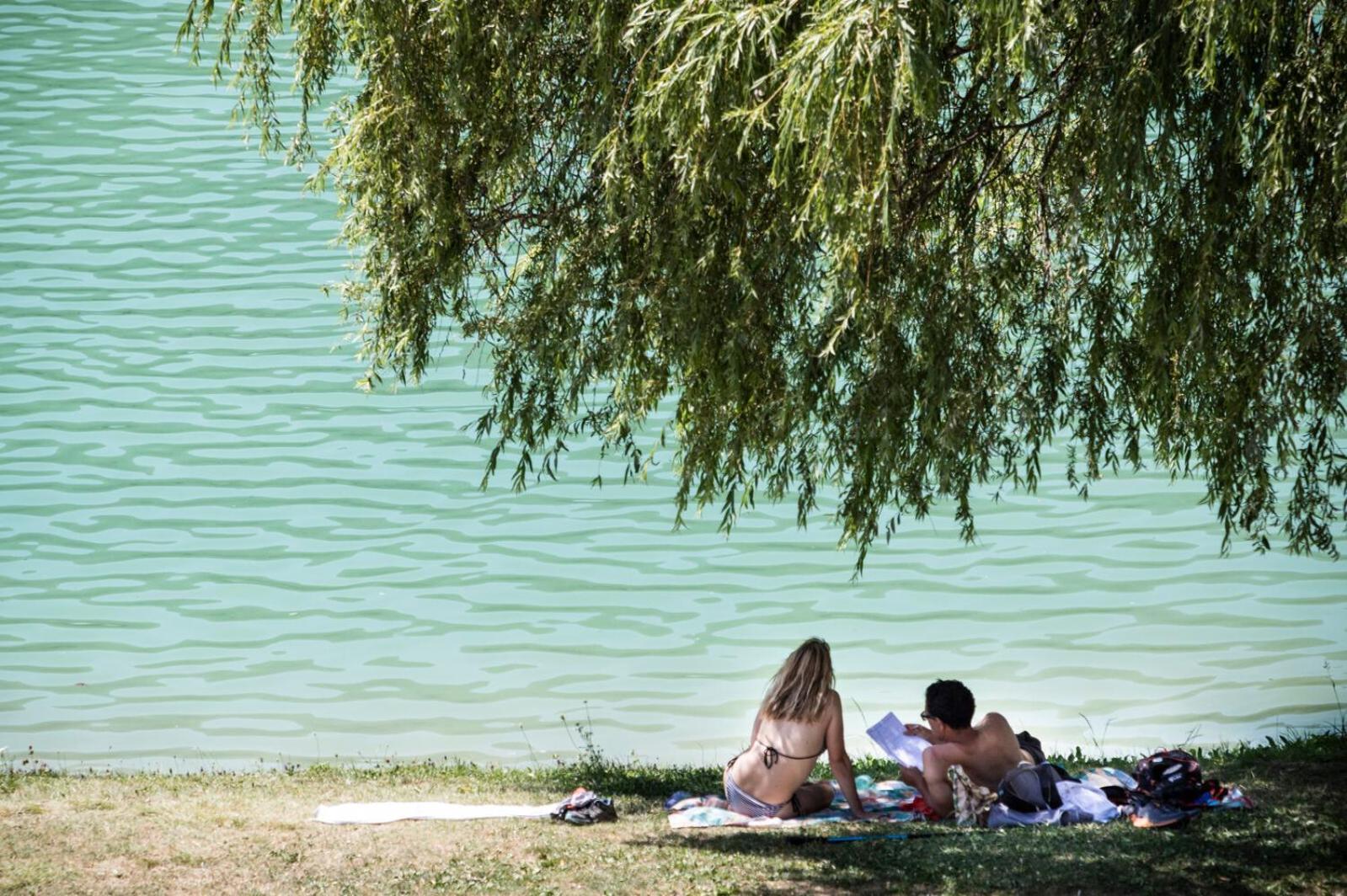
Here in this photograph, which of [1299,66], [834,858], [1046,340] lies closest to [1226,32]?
[1299,66]

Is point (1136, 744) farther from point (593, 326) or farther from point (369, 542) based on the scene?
point (369, 542)

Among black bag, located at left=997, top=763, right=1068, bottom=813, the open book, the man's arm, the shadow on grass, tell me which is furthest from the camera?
the open book

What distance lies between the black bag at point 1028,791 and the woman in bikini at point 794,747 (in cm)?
70

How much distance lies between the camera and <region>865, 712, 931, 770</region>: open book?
24.1 feet

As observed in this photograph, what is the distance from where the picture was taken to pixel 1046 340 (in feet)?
18.5

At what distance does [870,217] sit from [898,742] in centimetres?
390

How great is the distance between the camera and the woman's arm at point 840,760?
6.73m

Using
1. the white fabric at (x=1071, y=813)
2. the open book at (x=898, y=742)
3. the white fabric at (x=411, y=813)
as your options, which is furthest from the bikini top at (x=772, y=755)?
the white fabric at (x=411, y=813)

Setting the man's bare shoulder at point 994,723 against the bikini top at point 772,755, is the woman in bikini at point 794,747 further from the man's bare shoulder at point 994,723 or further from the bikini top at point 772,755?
the man's bare shoulder at point 994,723

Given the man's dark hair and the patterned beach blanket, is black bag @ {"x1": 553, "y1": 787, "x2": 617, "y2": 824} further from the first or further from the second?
the man's dark hair

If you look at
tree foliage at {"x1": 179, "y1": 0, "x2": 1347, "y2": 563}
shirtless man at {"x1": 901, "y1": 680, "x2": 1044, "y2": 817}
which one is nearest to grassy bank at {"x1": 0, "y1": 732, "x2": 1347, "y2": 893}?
shirtless man at {"x1": 901, "y1": 680, "x2": 1044, "y2": 817}

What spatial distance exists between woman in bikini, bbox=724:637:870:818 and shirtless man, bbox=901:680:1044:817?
39 centimetres

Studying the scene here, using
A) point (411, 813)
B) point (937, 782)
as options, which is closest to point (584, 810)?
point (411, 813)

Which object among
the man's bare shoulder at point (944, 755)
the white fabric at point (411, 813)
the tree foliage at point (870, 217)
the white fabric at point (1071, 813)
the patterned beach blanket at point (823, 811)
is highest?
the tree foliage at point (870, 217)
